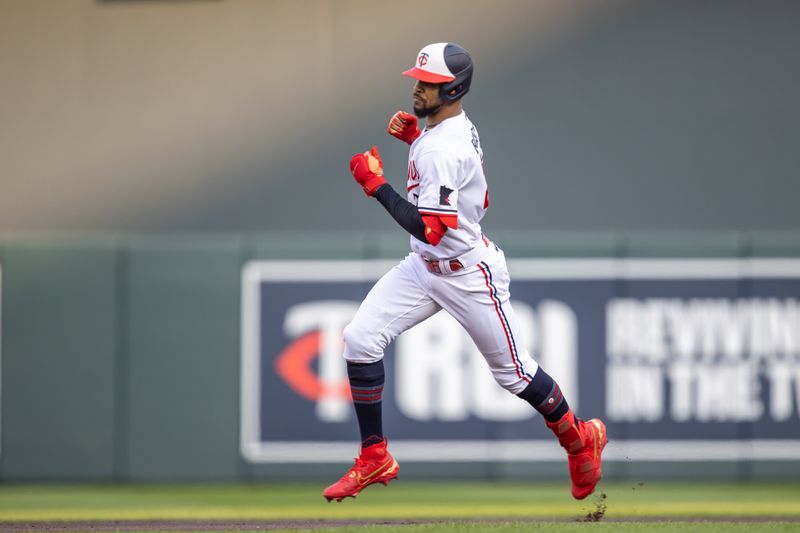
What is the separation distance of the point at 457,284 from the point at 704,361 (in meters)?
3.74

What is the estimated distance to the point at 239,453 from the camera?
28.7 ft

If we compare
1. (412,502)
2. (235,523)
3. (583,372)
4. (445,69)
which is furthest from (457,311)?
(583,372)

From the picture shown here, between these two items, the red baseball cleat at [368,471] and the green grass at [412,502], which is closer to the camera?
the red baseball cleat at [368,471]

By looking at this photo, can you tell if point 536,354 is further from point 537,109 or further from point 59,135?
point 59,135

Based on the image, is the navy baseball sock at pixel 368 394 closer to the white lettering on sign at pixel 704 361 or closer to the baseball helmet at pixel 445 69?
the baseball helmet at pixel 445 69

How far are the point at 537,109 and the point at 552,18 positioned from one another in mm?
809

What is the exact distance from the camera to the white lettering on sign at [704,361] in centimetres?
871

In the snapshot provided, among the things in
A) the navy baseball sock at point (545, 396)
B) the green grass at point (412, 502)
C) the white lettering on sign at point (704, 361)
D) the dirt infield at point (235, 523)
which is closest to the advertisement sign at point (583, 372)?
the white lettering on sign at point (704, 361)

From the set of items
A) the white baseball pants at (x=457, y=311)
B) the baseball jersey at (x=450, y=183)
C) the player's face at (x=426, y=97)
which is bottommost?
the white baseball pants at (x=457, y=311)

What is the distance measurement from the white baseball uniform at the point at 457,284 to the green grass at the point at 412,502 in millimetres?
1305

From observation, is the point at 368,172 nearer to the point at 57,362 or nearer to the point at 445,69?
the point at 445,69

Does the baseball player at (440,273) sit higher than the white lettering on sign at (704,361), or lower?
higher

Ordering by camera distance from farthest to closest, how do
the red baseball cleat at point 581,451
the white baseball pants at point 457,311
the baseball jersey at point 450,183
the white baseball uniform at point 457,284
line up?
the red baseball cleat at point 581,451 → the white baseball pants at point 457,311 → the white baseball uniform at point 457,284 → the baseball jersey at point 450,183

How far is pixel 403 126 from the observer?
577cm
